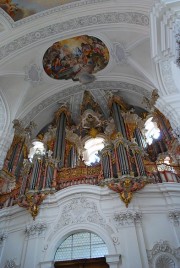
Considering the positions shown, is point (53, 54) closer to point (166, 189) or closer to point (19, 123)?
point (19, 123)

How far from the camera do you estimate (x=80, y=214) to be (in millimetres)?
8500

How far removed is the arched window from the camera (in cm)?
786

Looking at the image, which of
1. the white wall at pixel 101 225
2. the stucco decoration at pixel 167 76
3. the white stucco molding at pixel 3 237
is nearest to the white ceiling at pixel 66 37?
the stucco decoration at pixel 167 76

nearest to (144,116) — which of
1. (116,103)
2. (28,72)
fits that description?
(116,103)

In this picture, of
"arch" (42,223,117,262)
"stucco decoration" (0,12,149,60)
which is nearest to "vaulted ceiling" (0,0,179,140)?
"stucco decoration" (0,12,149,60)

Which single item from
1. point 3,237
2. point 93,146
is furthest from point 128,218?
point 93,146

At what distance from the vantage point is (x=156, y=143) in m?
12.0

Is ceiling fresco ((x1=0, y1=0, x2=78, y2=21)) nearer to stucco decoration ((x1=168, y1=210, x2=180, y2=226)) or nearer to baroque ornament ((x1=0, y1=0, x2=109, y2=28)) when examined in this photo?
baroque ornament ((x1=0, y1=0, x2=109, y2=28))

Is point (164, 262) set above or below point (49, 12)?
below

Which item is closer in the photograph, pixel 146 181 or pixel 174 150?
pixel 146 181

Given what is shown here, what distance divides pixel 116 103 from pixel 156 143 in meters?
3.29

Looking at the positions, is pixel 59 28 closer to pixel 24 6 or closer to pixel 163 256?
pixel 24 6

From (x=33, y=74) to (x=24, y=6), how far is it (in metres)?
3.31

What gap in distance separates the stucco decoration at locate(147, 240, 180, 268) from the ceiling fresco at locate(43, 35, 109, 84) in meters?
9.22
